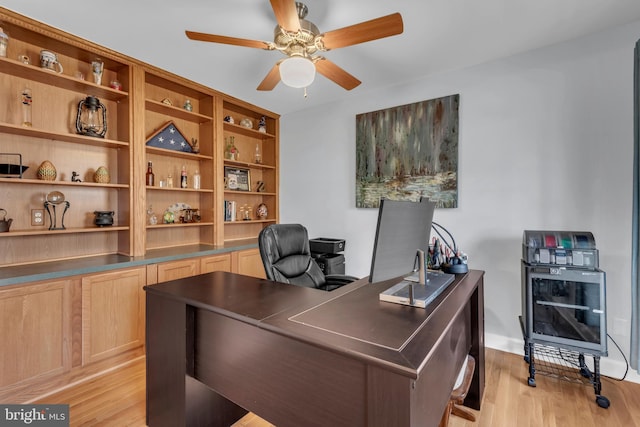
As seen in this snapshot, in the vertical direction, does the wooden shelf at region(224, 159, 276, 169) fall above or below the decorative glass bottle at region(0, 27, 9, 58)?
below

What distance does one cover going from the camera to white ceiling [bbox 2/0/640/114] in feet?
6.13

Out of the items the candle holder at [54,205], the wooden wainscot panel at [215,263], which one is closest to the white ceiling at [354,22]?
the candle holder at [54,205]

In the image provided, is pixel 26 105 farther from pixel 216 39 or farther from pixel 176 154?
pixel 216 39

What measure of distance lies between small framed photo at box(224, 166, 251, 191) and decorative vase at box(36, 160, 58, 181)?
165 cm

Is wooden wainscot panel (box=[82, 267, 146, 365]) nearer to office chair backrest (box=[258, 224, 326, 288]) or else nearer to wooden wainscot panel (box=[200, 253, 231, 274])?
wooden wainscot panel (box=[200, 253, 231, 274])

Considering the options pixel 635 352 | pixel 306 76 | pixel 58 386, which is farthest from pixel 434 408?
pixel 58 386

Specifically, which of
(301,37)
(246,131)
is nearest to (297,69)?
(301,37)

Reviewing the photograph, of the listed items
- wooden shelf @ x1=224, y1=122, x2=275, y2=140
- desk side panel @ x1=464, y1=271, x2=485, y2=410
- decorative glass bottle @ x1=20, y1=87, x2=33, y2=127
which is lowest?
desk side panel @ x1=464, y1=271, x2=485, y2=410

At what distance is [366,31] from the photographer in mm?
1621

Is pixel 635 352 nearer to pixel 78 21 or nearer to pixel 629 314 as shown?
pixel 629 314

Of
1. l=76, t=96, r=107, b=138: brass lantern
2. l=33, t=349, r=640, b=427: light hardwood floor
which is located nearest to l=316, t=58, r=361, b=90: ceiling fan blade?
l=76, t=96, r=107, b=138: brass lantern

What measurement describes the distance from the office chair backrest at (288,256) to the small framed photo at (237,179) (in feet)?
5.72

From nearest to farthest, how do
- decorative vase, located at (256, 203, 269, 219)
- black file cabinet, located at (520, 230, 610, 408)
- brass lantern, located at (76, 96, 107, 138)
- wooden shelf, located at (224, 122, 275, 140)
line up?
1. black file cabinet, located at (520, 230, 610, 408)
2. brass lantern, located at (76, 96, 107, 138)
3. wooden shelf, located at (224, 122, 275, 140)
4. decorative vase, located at (256, 203, 269, 219)

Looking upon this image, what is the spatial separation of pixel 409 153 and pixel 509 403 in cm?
216
